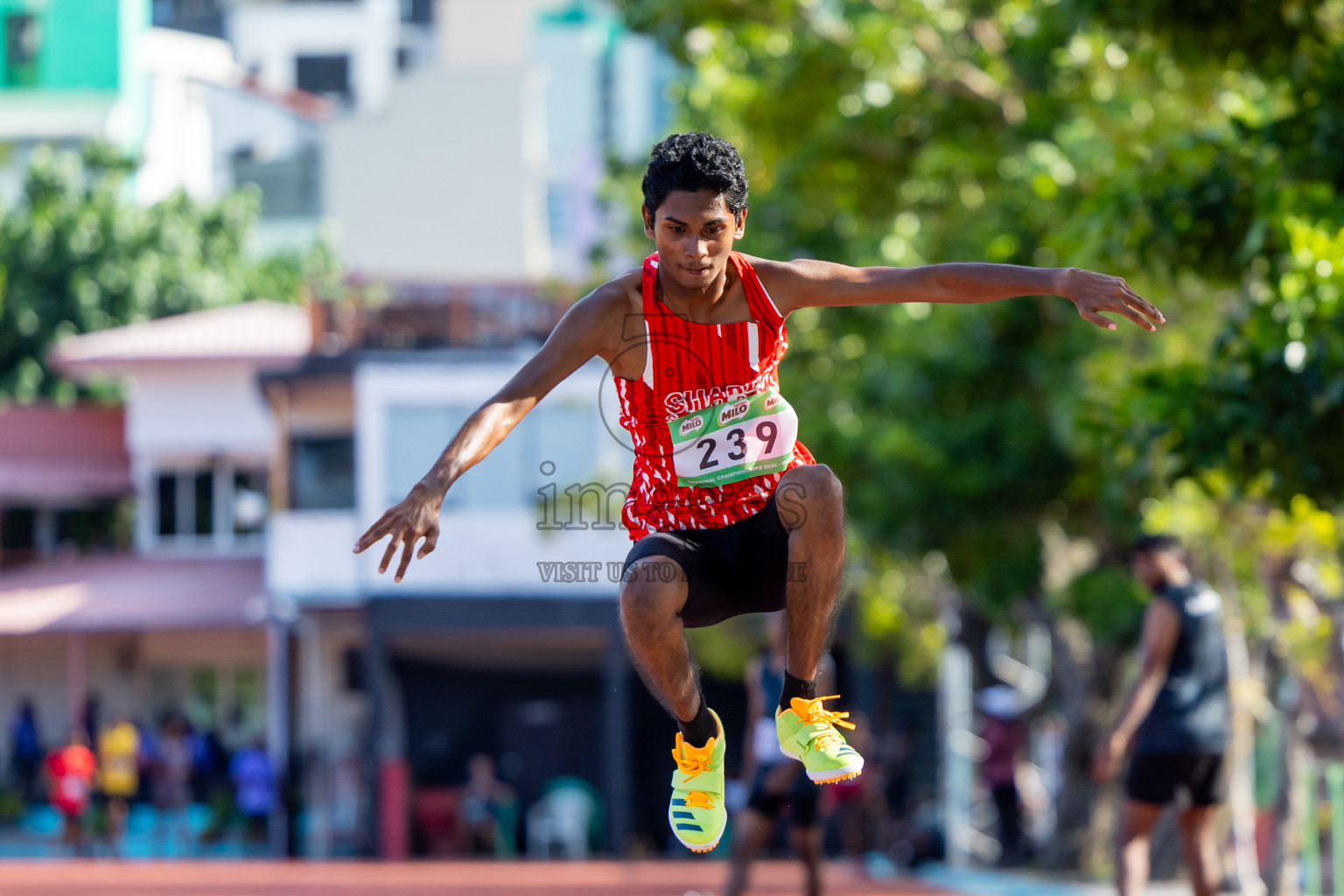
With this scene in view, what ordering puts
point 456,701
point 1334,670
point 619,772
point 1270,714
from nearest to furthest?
point 1334,670 → point 1270,714 → point 619,772 → point 456,701

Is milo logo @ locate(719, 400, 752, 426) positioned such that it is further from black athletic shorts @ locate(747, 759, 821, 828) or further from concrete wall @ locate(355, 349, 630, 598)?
concrete wall @ locate(355, 349, 630, 598)

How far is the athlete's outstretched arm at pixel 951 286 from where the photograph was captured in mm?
4828

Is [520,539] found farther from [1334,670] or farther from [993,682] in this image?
[1334,670]

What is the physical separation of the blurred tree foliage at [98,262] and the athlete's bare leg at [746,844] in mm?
23877

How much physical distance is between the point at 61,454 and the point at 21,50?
10.7 metres

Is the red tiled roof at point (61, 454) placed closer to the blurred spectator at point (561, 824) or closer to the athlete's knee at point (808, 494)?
the blurred spectator at point (561, 824)

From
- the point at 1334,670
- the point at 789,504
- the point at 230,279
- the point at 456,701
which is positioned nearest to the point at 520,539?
the point at 456,701

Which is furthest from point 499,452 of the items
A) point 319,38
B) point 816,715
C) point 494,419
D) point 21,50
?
point 494,419

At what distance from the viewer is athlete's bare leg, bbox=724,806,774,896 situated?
1025cm

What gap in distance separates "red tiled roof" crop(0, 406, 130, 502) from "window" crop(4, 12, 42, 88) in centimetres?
933

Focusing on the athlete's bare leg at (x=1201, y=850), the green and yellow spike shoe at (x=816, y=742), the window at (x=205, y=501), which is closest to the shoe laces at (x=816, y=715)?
the green and yellow spike shoe at (x=816, y=742)

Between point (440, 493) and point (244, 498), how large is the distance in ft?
91.4

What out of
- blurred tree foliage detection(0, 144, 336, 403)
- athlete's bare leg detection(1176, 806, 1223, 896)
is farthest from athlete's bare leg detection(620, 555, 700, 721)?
blurred tree foliage detection(0, 144, 336, 403)

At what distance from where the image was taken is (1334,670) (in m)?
12.4
